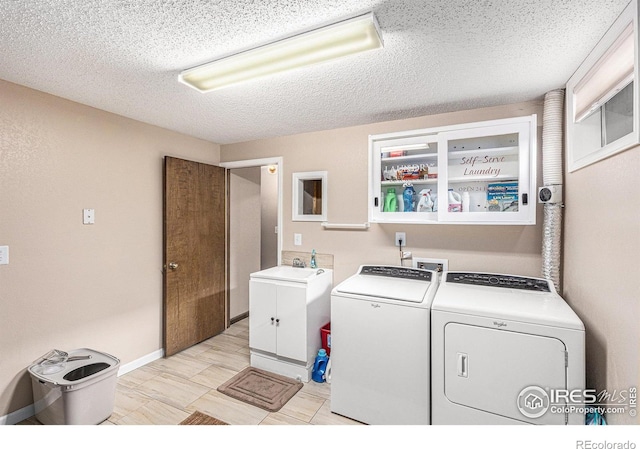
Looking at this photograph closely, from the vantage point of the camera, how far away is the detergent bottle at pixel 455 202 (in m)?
2.37

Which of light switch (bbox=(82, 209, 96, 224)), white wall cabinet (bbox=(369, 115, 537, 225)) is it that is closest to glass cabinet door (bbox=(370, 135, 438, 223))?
white wall cabinet (bbox=(369, 115, 537, 225))

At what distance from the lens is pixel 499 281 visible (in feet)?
7.36

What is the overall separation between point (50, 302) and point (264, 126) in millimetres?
2265

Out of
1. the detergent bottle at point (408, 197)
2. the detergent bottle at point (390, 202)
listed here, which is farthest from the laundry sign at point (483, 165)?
the detergent bottle at point (390, 202)

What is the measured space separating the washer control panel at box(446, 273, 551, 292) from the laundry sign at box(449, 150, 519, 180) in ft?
2.42

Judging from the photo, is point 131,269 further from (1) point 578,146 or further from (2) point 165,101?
(1) point 578,146

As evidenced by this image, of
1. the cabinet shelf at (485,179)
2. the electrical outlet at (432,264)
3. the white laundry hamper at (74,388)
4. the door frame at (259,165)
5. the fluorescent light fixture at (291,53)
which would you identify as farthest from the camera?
the door frame at (259,165)

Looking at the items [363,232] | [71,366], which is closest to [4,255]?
[71,366]

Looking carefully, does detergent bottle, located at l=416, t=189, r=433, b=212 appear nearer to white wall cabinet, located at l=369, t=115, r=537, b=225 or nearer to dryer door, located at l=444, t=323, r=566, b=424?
white wall cabinet, located at l=369, t=115, r=537, b=225

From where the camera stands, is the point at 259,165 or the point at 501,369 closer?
the point at 501,369

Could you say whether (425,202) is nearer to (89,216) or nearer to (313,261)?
(313,261)

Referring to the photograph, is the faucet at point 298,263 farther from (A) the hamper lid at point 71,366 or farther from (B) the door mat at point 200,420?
(A) the hamper lid at point 71,366

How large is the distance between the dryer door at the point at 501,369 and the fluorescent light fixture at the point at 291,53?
1.68 m

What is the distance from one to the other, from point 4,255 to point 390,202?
284 centimetres
